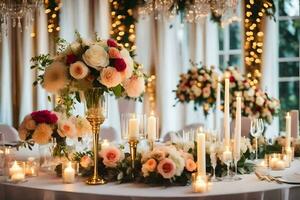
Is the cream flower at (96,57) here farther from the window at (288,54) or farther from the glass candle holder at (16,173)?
the window at (288,54)

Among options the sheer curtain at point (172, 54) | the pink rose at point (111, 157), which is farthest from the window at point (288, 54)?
the pink rose at point (111, 157)

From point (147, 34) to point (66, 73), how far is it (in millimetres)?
5439

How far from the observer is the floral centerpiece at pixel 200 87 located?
23.0 ft

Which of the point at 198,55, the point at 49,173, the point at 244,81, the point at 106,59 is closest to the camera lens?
the point at 106,59

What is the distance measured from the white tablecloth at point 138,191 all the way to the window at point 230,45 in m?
5.44

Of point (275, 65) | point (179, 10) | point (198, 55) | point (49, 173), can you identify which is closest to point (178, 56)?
point (198, 55)

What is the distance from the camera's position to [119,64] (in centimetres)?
313

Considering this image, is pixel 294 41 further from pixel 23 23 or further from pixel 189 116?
pixel 23 23

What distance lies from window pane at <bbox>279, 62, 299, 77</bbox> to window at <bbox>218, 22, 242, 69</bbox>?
66 centimetres

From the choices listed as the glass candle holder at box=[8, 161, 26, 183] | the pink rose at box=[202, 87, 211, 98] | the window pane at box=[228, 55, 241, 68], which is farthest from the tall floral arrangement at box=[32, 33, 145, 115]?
the window pane at box=[228, 55, 241, 68]

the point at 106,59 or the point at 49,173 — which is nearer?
the point at 106,59

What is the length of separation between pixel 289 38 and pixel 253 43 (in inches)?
30.4

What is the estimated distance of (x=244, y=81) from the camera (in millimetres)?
6918

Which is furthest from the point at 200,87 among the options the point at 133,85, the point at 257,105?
the point at 133,85
